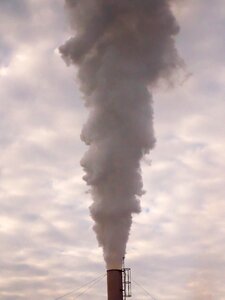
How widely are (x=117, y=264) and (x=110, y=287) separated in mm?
1483

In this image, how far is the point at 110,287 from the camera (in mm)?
27328

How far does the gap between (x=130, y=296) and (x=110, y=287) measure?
1635 millimetres

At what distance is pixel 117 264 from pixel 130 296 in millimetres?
1994

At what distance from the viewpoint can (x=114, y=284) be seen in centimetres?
2736

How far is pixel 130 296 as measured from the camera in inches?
1110

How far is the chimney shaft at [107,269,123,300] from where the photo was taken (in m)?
27.0

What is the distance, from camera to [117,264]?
92.7 feet

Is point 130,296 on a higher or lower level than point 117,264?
lower

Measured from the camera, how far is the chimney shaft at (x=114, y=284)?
27047 millimetres
